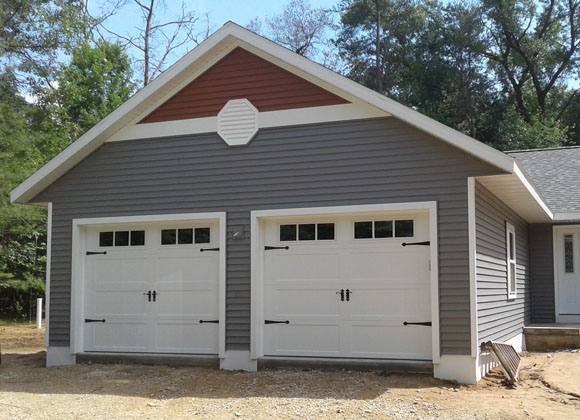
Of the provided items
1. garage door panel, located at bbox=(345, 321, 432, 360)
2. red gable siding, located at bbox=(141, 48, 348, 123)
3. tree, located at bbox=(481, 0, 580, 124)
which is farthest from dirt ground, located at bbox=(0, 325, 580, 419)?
tree, located at bbox=(481, 0, 580, 124)

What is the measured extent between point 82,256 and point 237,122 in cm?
349

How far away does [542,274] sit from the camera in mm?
14539

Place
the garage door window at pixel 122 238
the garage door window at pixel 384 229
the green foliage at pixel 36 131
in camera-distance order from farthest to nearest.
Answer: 1. the green foliage at pixel 36 131
2. the garage door window at pixel 122 238
3. the garage door window at pixel 384 229

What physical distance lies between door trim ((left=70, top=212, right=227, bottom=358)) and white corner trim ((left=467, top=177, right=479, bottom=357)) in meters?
3.57

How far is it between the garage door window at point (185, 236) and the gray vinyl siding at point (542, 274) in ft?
25.8

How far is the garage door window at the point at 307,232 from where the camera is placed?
388 inches

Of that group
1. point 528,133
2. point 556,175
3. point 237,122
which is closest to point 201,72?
point 237,122

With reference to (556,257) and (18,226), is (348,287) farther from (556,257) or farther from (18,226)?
(18,226)

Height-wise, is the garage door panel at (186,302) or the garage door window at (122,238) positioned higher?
the garage door window at (122,238)

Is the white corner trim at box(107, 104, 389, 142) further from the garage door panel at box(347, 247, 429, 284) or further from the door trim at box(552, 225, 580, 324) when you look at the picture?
the door trim at box(552, 225, 580, 324)

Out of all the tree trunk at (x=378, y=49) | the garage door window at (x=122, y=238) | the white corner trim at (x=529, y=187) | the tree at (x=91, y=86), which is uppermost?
the tree trunk at (x=378, y=49)

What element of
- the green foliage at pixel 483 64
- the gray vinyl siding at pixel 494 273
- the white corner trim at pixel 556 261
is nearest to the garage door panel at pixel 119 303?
the gray vinyl siding at pixel 494 273

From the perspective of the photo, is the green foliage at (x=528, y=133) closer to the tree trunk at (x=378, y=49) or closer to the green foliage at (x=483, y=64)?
the green foliage at (x=483, y=64)

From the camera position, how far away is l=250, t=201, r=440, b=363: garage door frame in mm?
8875
